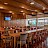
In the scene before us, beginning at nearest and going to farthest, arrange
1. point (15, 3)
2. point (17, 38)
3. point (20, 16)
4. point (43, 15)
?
1. point (17, 38)
2. point (15, 3)
3. point (43, 15)
4. point (20, 16)

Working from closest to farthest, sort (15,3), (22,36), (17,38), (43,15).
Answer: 1. (22,36)
2. (17,38)
3. (15,3)
4. (43,15)

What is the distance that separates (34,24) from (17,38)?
31.9 ft

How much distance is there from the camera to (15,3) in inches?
311

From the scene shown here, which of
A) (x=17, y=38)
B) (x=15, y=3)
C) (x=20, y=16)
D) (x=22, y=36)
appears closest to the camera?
(x=22, y=36)

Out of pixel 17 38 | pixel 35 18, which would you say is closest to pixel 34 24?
pixel 35 18

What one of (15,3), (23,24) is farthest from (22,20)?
(15,3)

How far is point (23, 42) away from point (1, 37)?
1.17 m

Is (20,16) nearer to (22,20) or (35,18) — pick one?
(22,20)

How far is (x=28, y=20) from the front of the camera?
16.5 metres

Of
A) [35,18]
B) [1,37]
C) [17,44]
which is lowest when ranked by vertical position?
[17,44]

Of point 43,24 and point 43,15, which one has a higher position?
point 43,15

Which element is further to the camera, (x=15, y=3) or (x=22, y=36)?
(x=15, y=3)

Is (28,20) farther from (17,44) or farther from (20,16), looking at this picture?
(17,44)

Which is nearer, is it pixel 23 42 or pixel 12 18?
pixel 23 42
